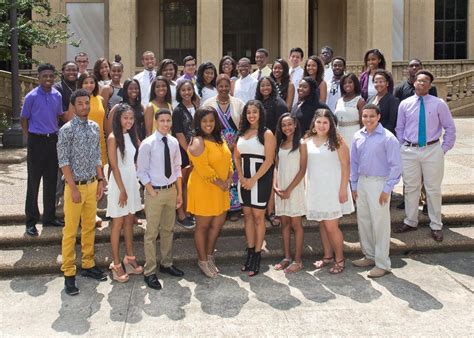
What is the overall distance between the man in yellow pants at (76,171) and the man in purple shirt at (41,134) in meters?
1.28

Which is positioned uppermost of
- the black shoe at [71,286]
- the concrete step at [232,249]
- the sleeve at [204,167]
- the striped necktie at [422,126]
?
the striped necktie at [422,126]

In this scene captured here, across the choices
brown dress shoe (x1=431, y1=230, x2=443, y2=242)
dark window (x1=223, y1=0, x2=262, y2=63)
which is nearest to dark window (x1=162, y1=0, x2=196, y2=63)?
dark window (x1=223, y1=0, x2=262, y2=63)

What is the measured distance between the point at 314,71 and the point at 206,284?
3.33m

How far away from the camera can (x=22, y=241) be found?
21.9 ft

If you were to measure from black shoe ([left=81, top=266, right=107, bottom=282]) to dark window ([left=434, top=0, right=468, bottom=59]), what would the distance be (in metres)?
20.9

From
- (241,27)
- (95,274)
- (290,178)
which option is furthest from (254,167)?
(241,27)

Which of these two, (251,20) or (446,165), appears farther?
(251,20)

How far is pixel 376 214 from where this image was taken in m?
5.98

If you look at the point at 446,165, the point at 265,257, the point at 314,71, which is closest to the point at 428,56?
the point at 446,165

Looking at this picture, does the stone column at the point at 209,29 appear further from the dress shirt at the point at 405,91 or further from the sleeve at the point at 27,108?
the sleeve at the point at 27,108

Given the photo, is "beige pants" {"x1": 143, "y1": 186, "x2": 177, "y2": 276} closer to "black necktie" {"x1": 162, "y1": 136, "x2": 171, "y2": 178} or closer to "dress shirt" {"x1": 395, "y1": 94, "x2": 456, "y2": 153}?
"black necktie" {"x1": 162, "y1": 136, "x2": 171, "y2": 178}

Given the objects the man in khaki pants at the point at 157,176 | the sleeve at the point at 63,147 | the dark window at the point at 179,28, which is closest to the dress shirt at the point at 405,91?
the man in khaki pants at the point at 157,176

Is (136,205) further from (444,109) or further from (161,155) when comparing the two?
(444,109)

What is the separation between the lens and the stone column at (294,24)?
18391mm
